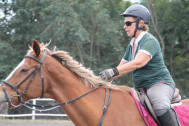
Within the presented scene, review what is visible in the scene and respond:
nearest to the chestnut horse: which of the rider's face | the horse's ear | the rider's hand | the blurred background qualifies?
the horse's ear

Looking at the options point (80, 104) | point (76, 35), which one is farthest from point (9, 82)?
point (76, 35)

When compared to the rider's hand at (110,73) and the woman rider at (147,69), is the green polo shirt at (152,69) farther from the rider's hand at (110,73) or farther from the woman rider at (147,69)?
the rider's hand at (110,73)

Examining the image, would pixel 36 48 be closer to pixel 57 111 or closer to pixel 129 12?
pixel 129 12

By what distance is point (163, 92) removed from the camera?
12.1ft

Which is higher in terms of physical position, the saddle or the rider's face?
the rider's face

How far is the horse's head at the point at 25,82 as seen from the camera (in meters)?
3.34

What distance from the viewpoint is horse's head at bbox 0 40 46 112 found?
3336 mm

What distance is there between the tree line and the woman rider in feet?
31.1

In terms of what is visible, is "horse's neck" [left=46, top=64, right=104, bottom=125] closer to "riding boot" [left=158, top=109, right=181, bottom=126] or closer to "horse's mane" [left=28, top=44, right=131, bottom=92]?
"horse's mane" [left=28, top=44, right=131, bottom=92]

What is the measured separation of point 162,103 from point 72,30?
1033 centimetres

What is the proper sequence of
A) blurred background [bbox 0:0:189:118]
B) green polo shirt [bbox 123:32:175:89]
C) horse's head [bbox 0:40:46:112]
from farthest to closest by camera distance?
blurred background [bbox 0:0:189:118], green polo shirt [bbox 123:32:175:89], horse's head [bbox 0:40:46:112]

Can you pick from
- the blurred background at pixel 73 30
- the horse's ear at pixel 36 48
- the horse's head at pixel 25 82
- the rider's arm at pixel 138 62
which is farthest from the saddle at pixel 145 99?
the blurred background at pixel 73 30

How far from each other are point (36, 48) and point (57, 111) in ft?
30.9

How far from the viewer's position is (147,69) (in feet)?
12.6
